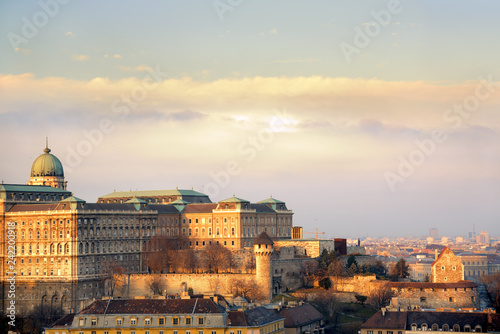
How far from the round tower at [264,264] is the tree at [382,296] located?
56.2 feet

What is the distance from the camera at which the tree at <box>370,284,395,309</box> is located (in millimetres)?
166250

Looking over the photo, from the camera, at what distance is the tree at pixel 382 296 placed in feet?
545

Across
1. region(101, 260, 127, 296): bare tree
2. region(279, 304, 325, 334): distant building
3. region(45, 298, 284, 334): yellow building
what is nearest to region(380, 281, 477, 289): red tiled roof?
region(279, 304, 325, 334): distant building

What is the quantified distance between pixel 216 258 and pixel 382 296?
36.0m

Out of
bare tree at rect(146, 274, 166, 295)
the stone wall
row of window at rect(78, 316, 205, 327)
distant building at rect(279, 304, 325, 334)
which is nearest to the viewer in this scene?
row of window at rect(78, 316, 205, 327)

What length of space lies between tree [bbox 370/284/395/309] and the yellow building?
3058cm

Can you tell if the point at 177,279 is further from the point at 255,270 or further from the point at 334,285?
the point at 334,285

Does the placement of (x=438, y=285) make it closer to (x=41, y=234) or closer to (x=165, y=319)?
(x=165, y=319)

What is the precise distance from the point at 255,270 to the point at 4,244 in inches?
1897

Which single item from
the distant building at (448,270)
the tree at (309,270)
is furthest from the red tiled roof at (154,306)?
the distant building at (448,270)

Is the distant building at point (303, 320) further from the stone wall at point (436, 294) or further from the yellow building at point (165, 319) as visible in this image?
the stone wall at point (436, 294)

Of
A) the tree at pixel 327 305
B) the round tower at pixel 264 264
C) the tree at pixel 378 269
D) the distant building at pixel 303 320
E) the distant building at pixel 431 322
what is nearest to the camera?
the distant building at pixel 431 322

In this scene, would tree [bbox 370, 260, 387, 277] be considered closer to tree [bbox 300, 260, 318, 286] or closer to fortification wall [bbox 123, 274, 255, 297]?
tree [bbox 300, 260, 318, 286]

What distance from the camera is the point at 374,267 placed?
193875mm
